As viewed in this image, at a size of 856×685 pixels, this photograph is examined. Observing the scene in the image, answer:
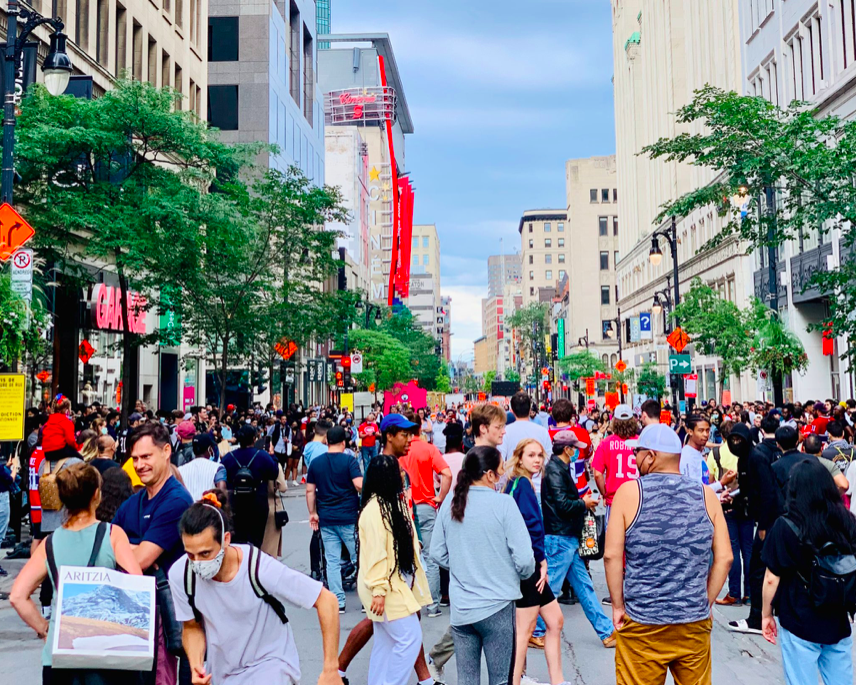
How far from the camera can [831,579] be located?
16.5ft

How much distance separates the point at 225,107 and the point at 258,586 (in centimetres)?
5412

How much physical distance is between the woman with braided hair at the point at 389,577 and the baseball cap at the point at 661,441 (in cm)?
188

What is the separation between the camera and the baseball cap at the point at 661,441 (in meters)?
5.05

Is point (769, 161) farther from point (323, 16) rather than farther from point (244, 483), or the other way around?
point (323, 16)

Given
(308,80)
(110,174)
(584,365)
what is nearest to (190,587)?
(110,174)

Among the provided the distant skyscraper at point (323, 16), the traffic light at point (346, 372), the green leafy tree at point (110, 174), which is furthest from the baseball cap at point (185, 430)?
the distant skyscraper at point (323, 16)

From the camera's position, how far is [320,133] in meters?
70.7

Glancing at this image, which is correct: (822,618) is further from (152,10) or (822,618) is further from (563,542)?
(152,10)

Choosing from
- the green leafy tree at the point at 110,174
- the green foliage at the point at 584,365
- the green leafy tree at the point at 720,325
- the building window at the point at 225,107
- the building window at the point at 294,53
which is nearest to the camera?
the green leafy tree at the point at 110,174

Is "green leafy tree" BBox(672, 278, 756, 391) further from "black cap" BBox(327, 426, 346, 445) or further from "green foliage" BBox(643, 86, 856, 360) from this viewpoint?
"black cap" BBox(327, 426, 346, 445)

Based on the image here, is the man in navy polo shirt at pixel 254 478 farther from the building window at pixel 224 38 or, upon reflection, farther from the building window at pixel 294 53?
the building window at pixel 294 53

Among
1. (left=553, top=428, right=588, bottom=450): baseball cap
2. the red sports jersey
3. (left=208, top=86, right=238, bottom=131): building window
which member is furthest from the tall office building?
(left=553, top=428, right=588, bottom=450): baseball cap

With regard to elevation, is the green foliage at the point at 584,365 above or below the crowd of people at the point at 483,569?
A: above

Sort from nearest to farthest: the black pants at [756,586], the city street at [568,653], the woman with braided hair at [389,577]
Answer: the woman with braided hair at [389,577] < the city street at [568,653] < the black pants at [756,586]
